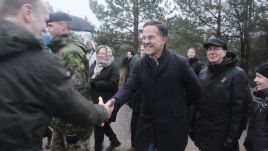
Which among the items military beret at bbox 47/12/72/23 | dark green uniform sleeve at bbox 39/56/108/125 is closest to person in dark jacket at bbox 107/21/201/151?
military beret at bbox 47/12/72/23

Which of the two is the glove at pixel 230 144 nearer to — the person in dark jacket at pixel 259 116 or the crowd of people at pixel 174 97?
the crowd of people at pixel 174 97

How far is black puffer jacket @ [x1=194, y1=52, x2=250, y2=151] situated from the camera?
412 cm

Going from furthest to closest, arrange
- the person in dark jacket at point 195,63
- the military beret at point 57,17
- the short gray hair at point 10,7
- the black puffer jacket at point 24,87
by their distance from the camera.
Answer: the person in dark jacket at point 195,63 → the military beret at point 57,17 → the short gray hair at point 10,7 → the black puffer jacket at point 24,87

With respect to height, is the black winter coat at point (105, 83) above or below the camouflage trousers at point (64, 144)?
above

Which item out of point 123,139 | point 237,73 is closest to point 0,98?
point 237,73

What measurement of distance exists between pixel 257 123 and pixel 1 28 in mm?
2905

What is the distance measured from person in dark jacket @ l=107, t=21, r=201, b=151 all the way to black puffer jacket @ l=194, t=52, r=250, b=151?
0.83ft

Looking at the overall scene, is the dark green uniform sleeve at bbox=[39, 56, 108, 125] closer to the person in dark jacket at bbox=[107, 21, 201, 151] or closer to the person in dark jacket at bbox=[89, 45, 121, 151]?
the person in dark jacket at bbox=[107, 21, 201, 151]

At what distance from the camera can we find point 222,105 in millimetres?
4195

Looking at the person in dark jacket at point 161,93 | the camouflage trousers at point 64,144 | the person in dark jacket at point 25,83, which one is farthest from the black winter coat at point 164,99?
the person in dark jacket at point 25,83

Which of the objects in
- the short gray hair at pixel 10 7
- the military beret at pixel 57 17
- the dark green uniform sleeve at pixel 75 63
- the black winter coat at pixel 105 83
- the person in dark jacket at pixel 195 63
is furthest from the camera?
the person in dark jacket at pixel 195 63

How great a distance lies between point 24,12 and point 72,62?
179 centimetres

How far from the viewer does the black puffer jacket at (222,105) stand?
412cm

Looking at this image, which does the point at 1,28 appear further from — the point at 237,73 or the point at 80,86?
the point at 237,73
